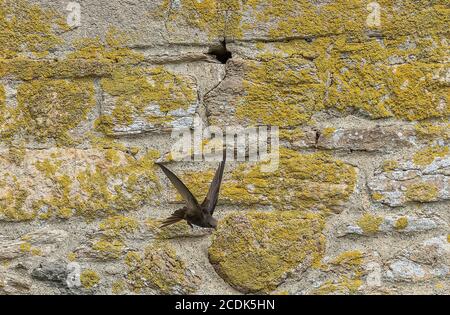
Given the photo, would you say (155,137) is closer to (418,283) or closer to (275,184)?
(275,184)

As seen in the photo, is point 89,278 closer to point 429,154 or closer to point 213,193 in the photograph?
point 213,193

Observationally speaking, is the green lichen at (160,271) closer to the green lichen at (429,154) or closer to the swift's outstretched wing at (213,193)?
the swift's outstretched wing at (213,193)

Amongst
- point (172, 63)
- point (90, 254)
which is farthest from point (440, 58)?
point (90, 254)

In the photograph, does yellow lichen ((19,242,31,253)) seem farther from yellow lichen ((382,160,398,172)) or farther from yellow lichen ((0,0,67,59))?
yellow lichen ((382,160,398,172))

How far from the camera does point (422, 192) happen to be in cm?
211

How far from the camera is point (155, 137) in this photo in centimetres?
216

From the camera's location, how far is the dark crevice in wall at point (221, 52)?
2.20m

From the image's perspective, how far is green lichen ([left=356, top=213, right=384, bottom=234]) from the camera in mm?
2109

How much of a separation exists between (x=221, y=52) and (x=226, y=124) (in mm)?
226

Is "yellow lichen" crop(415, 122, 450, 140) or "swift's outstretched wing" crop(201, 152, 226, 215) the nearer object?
"swift's outstretched wing" crop(201, 152, 226, 215)

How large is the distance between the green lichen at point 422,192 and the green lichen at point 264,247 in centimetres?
27

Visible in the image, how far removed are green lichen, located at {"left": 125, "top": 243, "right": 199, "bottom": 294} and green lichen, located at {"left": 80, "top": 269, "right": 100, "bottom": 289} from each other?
97 mm

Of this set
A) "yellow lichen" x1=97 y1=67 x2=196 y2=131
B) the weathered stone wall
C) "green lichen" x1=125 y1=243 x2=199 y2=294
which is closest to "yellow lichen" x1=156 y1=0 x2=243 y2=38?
the weathered stone wall

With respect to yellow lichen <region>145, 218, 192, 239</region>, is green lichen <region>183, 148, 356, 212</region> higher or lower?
higher
